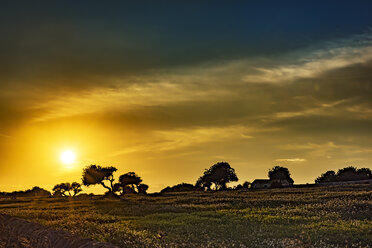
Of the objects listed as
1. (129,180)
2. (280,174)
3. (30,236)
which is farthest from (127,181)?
(30,236)

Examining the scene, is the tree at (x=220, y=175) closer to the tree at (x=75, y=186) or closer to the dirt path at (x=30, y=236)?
the tree at (x=75, y=186)

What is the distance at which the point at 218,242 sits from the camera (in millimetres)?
19188

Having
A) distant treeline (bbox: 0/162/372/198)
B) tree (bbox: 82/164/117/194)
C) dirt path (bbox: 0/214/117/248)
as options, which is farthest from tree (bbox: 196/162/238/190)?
dirt path (bbox: 0/214/117/248)

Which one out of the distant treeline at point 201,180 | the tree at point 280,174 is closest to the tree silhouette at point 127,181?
the distant treeline at point 201,180

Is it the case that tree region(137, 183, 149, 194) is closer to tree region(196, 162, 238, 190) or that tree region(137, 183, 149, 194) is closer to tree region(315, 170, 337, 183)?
tree region(196, 162, 238, 190)

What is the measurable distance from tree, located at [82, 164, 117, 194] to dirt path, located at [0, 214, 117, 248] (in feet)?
300

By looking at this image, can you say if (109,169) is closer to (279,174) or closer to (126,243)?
(279,174)

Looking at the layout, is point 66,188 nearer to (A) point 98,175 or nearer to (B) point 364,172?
(A) point 98,175

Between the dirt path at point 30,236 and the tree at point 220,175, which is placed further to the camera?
the tree at point 220,175

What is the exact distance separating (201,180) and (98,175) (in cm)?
3117

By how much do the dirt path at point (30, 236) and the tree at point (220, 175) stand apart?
345 ft

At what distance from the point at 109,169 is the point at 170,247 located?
8726 cm

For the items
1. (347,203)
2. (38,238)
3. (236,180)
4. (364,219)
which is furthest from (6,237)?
(236,180)

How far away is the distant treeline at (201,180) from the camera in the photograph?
4070 inches
